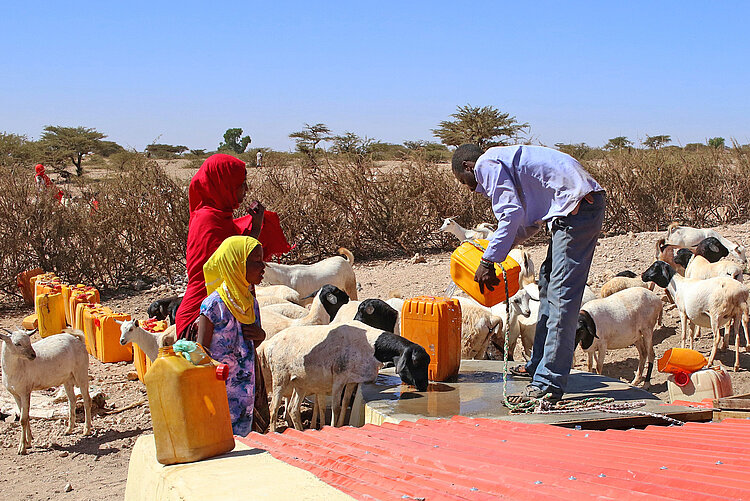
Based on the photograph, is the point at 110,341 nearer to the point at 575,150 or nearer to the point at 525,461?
the point at 525,461

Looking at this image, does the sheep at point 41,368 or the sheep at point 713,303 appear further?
the sheep at point 713,303

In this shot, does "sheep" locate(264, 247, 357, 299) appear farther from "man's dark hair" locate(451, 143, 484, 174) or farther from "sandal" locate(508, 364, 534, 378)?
"man's dark hair" locate(451, 143, 484, 174)

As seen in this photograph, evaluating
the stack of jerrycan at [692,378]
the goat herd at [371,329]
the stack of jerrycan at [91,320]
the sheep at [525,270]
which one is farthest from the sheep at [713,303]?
the stack of jerrycan at [91,320]

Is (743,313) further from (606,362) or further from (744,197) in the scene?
(744,197)

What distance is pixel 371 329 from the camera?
18.8ft

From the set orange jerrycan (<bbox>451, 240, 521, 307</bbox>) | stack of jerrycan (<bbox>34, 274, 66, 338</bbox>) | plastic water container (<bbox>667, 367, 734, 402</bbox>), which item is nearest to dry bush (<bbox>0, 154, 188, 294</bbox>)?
stack of jerrycan (<bbox>34, 274, 66, 338</bbox>)

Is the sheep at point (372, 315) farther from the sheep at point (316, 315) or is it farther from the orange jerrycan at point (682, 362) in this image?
the orange jerrycan at point (682, 362)

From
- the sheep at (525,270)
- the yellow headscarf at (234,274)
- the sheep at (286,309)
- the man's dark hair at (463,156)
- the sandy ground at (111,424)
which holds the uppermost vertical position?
the man's dark hair at (463,156)

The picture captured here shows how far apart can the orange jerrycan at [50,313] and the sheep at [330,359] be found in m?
5.77

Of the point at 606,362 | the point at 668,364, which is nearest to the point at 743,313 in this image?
the point at 606,362

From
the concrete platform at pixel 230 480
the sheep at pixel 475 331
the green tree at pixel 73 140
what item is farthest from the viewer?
the green tree at pixel 73 140

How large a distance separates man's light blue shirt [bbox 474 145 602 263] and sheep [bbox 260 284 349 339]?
2615 millimetres

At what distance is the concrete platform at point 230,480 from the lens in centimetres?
217

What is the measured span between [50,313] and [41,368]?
160 inches
